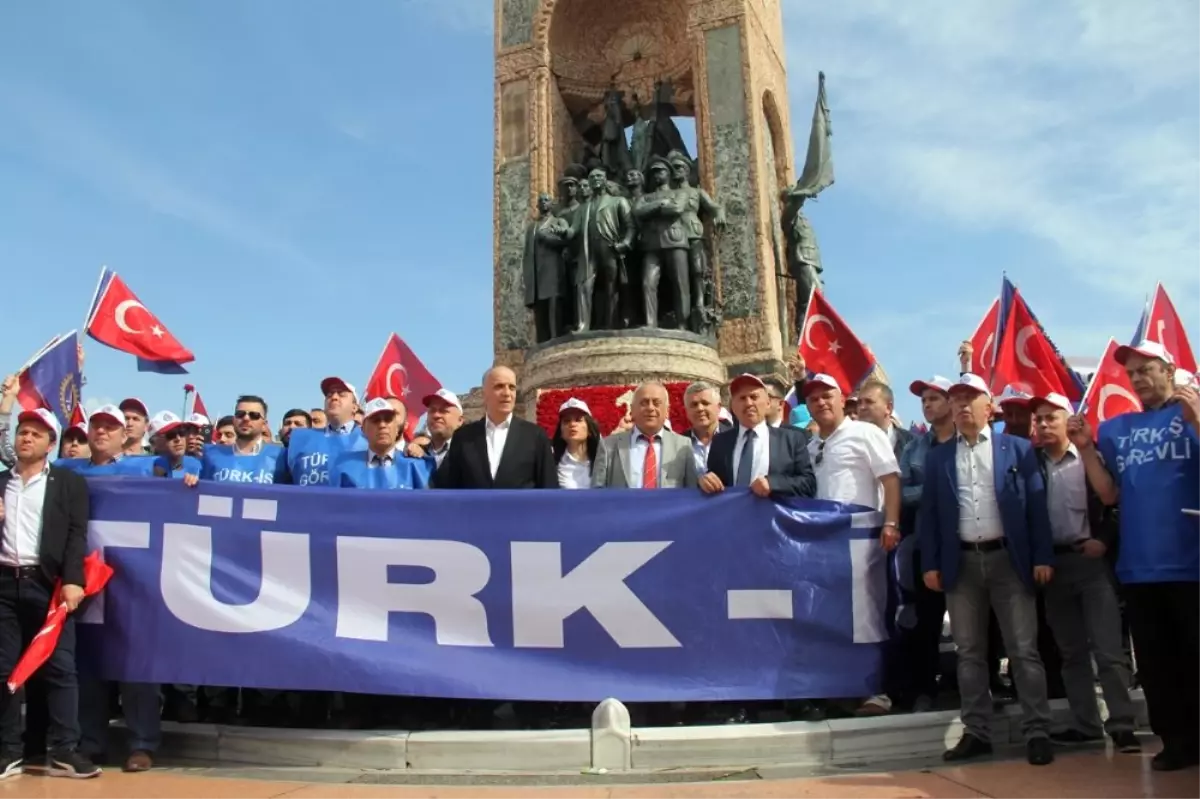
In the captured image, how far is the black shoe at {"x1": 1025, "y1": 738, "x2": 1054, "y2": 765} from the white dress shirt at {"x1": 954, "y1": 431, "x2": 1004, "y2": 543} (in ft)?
2.92

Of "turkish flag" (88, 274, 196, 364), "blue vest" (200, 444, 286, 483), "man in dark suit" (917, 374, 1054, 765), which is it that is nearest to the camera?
"man in dark suit" (917, 374, 1054, 765)

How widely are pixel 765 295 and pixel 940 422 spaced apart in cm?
846

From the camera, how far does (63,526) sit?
4953mm

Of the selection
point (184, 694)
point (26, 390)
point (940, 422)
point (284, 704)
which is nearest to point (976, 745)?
point (940, 422)

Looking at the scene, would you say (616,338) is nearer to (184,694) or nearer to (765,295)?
(765,295)

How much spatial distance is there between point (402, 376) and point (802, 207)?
8555mm

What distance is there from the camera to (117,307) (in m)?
9.46

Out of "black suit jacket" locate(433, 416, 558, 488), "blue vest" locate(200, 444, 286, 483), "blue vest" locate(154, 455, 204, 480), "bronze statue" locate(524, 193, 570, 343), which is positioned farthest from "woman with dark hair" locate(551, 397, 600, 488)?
"bronze statue" locate(524, 193, 570, 343)

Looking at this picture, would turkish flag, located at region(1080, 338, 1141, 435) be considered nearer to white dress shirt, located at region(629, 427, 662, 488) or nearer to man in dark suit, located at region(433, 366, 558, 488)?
white dress shirt, located at region(629, 427, 662, 488)

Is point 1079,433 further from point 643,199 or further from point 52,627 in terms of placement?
point 643,199

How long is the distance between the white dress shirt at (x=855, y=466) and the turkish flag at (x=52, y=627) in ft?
12.0

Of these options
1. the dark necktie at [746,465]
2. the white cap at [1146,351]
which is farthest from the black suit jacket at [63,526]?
the white cap at [1146,351]

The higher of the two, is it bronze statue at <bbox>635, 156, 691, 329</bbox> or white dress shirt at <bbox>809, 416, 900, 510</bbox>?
bronze statue at <bbox>635, 156, 691, 329</bbox>

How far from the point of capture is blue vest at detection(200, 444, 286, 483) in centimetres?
582
